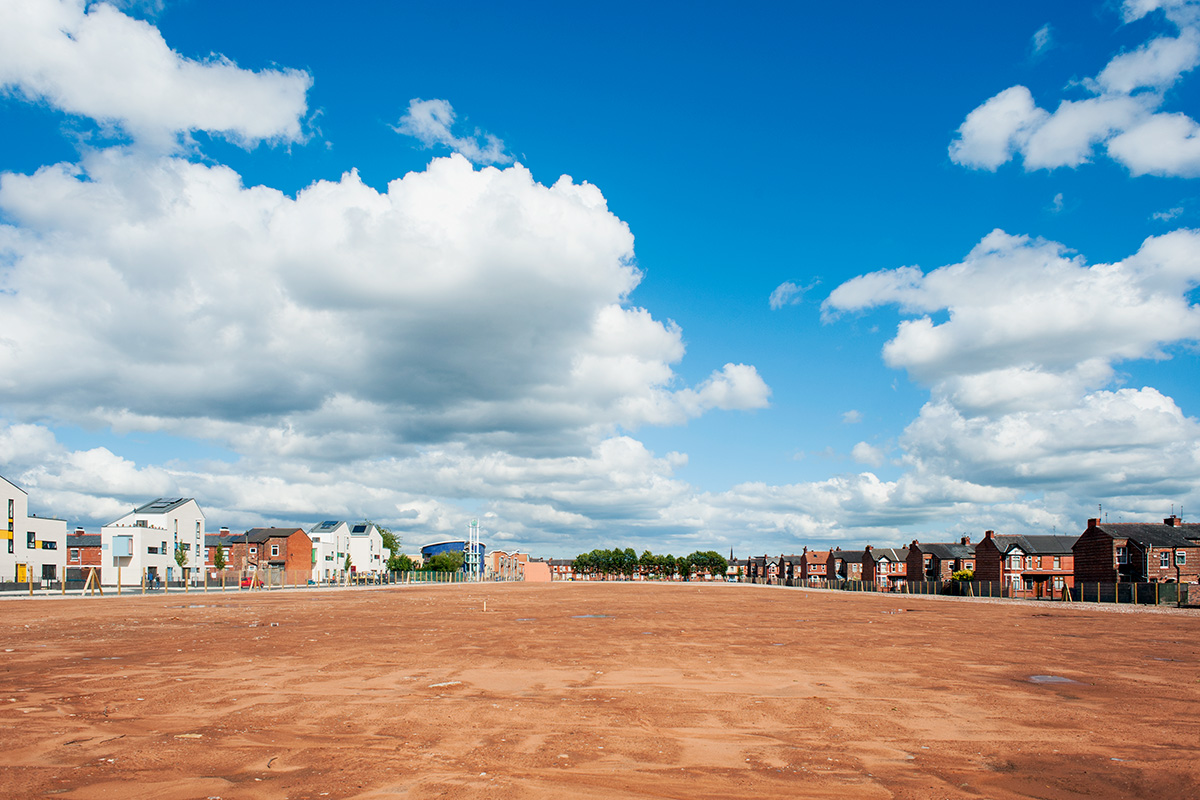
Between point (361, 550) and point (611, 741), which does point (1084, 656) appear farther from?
point (361, 550)

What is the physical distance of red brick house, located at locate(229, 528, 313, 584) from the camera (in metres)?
119

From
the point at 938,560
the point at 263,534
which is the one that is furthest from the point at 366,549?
the point at 938,560

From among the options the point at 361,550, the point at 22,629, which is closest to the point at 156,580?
the point at 361,550

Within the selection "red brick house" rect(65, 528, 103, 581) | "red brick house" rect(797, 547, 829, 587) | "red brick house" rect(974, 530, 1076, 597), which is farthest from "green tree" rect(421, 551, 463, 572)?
"red brick house" rect(974, 530, 1076, 597)

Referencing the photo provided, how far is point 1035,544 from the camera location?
312 ft

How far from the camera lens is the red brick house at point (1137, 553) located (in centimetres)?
6981

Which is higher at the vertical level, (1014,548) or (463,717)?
(463,717)

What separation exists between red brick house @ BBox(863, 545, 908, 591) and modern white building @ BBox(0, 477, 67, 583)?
11853 centimetres

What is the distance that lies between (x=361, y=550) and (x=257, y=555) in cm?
2985

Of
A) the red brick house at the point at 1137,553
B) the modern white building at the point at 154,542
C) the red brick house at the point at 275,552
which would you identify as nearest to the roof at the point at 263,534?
the red brick house at the point at 275,552

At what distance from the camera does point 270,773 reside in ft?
27.4

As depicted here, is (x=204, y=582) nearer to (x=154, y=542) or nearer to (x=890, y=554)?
(x=154, y=542)

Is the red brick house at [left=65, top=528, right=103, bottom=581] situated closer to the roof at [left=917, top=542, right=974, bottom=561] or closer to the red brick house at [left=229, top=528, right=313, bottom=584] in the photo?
the red brick house at [left=229, top=528, right=313, bottom=584]

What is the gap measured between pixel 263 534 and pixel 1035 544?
387 ft
